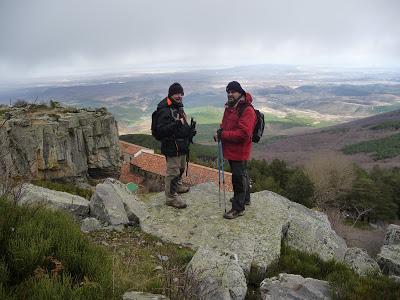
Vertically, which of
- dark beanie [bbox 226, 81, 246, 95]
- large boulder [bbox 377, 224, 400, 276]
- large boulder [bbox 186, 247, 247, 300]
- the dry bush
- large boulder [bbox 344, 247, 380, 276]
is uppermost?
dark beanie [bbox 226, 81, 246, 95]

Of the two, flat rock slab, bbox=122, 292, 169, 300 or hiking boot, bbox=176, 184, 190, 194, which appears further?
hiking boot, bbox=176, 184, 190, 194

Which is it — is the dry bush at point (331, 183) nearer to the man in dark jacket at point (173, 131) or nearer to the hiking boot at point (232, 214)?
the hiking boot at point (232, 214)

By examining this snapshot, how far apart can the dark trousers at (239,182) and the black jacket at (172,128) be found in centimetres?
108

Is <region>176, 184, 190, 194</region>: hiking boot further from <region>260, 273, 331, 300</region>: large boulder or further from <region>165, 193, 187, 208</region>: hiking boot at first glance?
<region>260, 273, 331, 300</region>: large boulder

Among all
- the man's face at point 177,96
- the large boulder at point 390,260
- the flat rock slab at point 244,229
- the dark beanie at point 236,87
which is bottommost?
the large boulder at point 390,260

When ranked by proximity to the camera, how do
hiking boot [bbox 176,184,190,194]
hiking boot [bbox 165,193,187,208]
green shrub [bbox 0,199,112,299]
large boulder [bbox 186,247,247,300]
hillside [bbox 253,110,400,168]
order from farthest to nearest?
hillside [bbox 253,110,400,168], hiking boot [bbox 176,184,190,194], hiking boot [bbox 165,193,187,208], large boulder [bbox 186,247,247,300], green shrub [bbox 0,199,112,299]

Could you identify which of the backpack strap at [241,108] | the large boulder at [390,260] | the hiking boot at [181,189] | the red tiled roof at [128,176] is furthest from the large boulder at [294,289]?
the red tiled roof at [128,176]

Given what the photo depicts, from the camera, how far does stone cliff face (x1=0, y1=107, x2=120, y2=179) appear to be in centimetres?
1780

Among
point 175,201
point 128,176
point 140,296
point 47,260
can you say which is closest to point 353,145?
point 128,176

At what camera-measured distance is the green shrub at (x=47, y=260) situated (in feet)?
9.68

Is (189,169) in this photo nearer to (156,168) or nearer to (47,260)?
(156,168)

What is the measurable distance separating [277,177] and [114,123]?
856 inches

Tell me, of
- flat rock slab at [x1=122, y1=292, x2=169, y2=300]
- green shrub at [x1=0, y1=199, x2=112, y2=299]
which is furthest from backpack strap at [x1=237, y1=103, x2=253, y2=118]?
flat rock slab at [x1=122, y1=292, x2=169, y2=300]

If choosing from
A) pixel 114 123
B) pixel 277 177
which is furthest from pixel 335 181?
pixel 114 123
